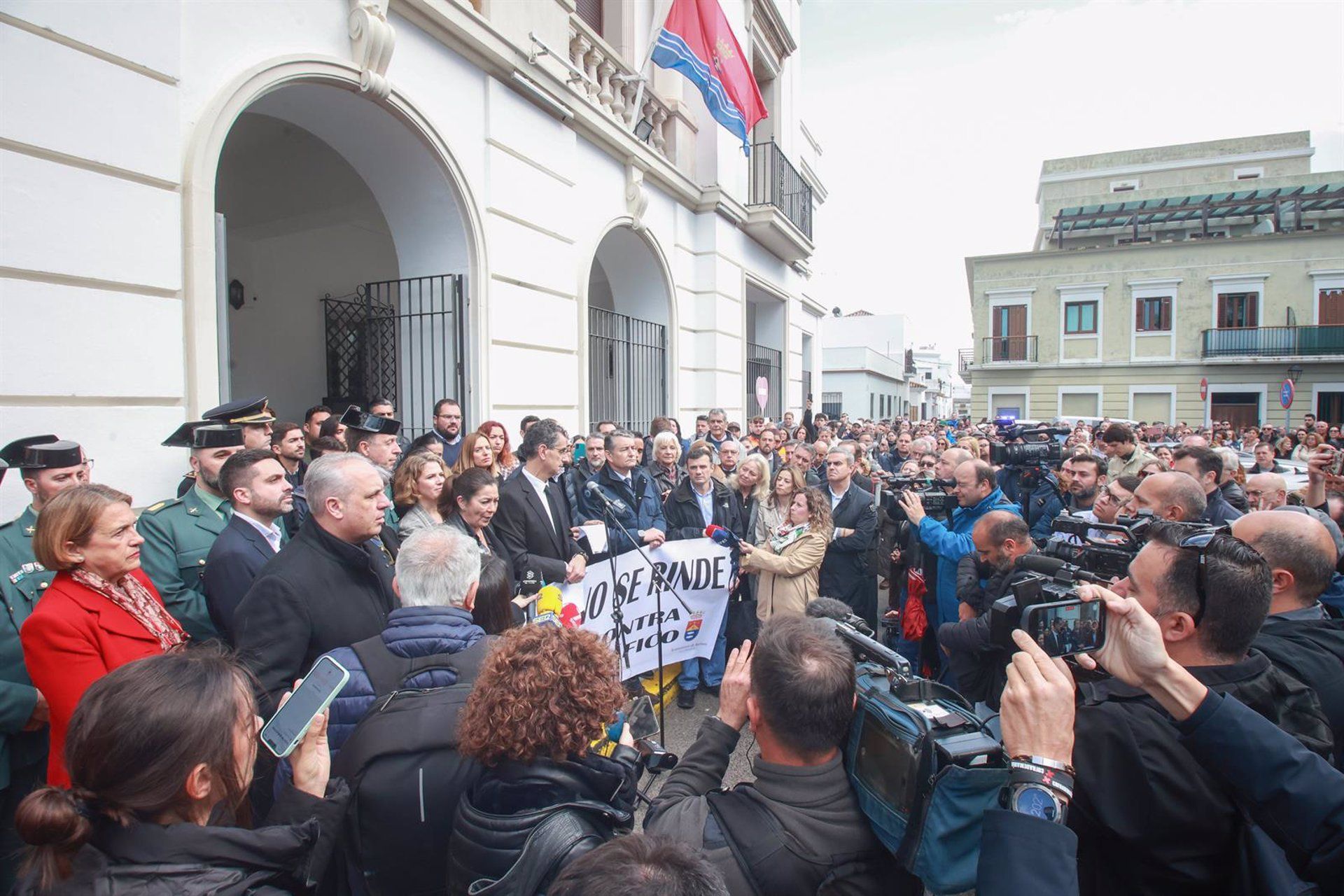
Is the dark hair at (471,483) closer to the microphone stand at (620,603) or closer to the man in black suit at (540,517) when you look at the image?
the man in black suit at (540,517)

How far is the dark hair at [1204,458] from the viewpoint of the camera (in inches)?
187

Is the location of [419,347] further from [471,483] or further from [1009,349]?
[1009,349]

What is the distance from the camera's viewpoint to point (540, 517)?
4.39 metres

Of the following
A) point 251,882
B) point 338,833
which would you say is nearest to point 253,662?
point 338,833

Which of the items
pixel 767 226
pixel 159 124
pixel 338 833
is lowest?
pixel 338 833

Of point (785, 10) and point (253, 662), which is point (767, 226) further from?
point (253, 662)

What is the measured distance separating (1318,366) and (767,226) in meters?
30.5

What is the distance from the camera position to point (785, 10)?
46.5ft

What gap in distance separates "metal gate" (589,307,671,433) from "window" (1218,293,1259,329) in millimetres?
31400

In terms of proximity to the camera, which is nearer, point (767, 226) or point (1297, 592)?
point (1297, 592)

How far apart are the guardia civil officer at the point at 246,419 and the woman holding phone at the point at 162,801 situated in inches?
106

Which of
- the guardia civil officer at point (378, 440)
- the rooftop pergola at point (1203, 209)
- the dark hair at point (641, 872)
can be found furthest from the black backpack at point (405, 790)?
the rooftop pergola at point (1203, 209)

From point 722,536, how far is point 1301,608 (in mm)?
3294

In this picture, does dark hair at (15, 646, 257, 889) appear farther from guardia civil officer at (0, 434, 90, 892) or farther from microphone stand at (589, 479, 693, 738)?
microphone stand at (589, 479, 693, 738)
